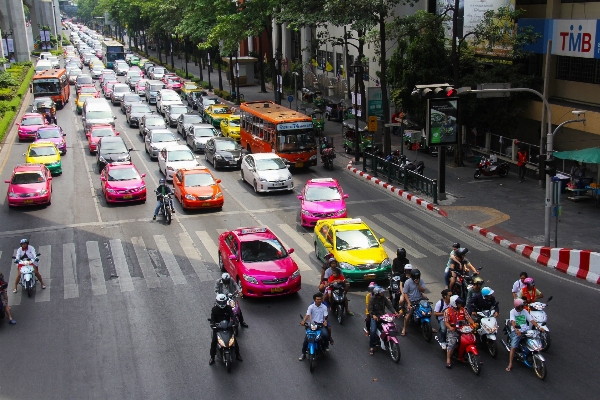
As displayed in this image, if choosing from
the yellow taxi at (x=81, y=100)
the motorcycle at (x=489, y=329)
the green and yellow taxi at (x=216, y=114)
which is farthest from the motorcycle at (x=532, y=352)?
the yellow taxi at (x=81, y=100)

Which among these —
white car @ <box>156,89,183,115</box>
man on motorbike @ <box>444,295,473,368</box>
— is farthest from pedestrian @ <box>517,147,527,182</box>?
white car @ <box>156,89,183,115</box>

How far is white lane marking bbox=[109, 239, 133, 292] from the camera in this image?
19.8m

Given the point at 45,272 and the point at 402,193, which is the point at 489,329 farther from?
the point at 402,193

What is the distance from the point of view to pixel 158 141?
3919 centimetres

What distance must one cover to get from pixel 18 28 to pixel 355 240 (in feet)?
286

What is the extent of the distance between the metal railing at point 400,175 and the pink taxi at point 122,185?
10957 mm

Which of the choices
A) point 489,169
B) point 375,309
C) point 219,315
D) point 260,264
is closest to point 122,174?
point 260,264

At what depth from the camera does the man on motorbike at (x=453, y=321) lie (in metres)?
14.3

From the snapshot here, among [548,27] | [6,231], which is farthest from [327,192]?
[548,27]

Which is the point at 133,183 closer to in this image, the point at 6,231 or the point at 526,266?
the point at 6,231

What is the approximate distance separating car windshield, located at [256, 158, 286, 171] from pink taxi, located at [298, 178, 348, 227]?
5067mm

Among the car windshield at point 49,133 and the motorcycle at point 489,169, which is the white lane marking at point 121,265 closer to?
the motorcycle at point 489,169

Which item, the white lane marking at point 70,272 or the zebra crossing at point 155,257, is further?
the zebra crossing at point 155,257

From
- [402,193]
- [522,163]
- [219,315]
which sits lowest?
[402,193]
